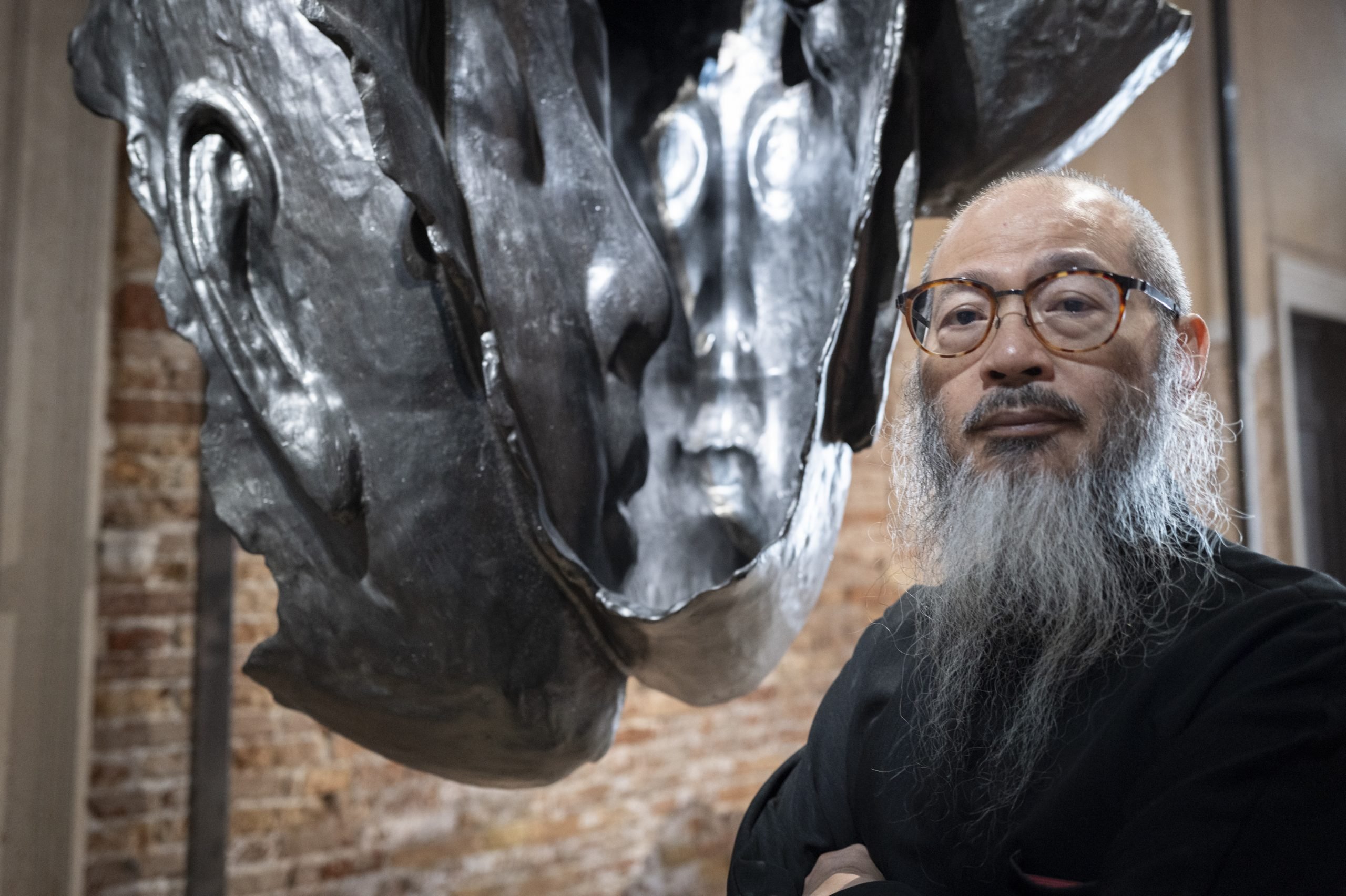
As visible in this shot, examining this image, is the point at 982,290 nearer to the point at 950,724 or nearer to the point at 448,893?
the point at 950,724

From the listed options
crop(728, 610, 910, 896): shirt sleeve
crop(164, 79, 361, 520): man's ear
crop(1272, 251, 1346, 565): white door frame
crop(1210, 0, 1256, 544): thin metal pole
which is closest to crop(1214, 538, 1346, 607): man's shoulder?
crop(728, 610, 910, 896): shirt sleeve

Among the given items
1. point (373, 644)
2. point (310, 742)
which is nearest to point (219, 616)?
point (310, 742)

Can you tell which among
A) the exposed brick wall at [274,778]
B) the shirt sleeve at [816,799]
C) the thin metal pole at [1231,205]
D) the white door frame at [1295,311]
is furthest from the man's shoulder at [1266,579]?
the white door frame at [1295,311]

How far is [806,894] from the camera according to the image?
0.67 m

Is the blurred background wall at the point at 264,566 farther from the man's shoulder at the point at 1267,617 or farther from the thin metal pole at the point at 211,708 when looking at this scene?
the man's shoulder at the point at 1267,617

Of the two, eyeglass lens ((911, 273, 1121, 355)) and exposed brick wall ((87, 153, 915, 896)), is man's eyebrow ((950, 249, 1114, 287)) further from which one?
exposed brick wall ((87, 153, 915, 896))

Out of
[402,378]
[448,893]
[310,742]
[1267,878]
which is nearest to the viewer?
[1267,878]

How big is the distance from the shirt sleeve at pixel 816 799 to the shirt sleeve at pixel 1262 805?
0.20 m

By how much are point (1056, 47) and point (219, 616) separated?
133 centimetres

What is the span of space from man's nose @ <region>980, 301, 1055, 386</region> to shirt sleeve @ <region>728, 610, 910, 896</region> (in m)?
0.21

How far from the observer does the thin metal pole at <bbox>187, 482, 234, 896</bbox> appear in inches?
65.4

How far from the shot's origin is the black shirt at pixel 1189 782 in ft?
1.70

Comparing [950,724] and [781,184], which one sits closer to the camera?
[950,724]

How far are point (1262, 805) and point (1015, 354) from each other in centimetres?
24
